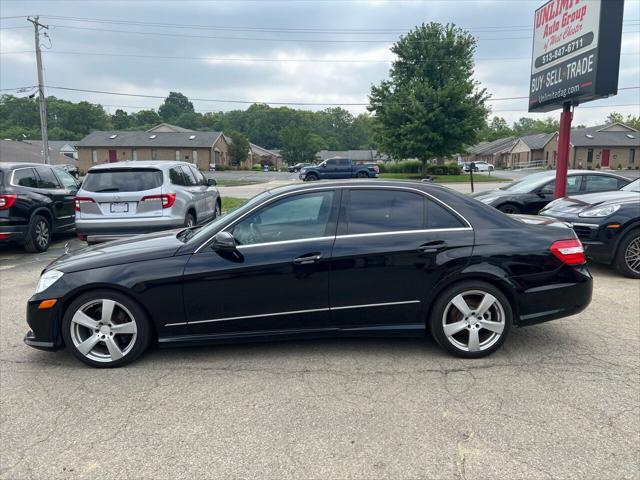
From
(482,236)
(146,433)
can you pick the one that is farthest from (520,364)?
(146,433)

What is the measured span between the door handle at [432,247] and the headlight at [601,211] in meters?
4.24

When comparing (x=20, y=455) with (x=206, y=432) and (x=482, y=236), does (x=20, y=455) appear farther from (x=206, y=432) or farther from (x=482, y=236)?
(x=482, y=236)

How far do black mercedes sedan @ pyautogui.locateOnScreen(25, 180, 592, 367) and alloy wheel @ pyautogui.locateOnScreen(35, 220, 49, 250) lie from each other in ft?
19.7

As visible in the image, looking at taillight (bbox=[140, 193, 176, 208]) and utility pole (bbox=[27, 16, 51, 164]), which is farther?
utility pole (bbox=[27, 16, 51, 164])

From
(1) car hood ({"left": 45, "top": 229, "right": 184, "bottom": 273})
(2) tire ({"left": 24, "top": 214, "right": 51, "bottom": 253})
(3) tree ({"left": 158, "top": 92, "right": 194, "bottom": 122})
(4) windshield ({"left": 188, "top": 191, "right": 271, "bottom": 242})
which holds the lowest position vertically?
(2) tire ({"left": 24, "top": 214, "right": 51, "bottom": 253})

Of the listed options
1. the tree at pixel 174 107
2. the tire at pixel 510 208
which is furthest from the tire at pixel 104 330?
the tree at pixel 174 107

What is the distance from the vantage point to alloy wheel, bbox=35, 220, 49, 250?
9.16 metres

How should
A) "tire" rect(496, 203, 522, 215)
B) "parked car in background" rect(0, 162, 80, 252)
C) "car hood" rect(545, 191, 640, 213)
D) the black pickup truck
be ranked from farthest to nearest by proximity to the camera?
the black pickup truck
"tire" rect(496, 203, 522, 215)
"parked car in background" rect(0, 162, 80, 252)
"car hood" rect(545, 191, 640, 213)

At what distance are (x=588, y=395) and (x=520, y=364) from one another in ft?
1.98

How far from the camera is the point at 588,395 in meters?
3.37

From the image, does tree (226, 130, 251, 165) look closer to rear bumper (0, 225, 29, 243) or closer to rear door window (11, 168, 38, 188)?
rear door window (11, 168, 38, 188)

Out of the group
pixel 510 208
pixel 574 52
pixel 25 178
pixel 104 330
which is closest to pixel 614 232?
pixel 510 208

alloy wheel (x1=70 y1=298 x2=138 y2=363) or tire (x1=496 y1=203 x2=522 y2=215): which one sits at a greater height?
tire (x1=496 y1=203 x2=522 y2=215)

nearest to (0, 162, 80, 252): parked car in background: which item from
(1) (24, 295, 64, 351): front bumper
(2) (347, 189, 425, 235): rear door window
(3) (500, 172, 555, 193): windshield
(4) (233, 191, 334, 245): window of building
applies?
(1) (24, 295, 64, 351): front bumper
